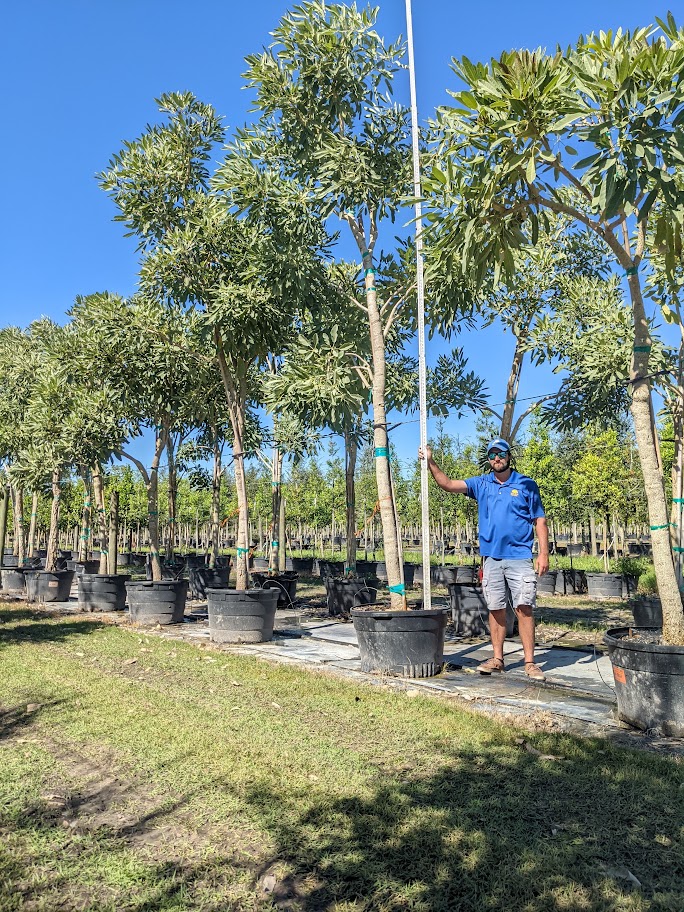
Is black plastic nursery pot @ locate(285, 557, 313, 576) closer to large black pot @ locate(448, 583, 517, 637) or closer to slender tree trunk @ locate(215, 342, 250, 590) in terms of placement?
slender tree trunk @ locate(215, 342, 250, 590)

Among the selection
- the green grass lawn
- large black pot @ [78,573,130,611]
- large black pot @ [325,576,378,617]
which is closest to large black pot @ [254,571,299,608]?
large black pot @ [325,576,378,617]

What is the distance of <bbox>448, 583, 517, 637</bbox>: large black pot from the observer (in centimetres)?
834

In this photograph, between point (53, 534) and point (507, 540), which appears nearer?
point (507, 540)

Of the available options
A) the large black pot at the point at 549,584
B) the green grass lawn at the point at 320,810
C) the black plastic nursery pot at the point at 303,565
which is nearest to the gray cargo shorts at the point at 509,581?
the green grass lawn at the point at 320,810

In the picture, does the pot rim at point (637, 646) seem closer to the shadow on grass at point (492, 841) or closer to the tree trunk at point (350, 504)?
the shadow on grass at point (492, 841)

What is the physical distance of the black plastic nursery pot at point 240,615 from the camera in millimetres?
7766

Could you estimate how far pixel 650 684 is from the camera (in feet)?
13.1

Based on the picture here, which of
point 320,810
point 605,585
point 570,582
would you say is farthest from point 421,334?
point 570,582

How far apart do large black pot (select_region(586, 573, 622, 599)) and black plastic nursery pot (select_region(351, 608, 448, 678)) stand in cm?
971

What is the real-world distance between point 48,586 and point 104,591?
236cm

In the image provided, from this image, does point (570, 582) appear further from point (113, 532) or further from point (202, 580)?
point (113, 532)

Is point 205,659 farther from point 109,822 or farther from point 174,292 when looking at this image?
point 174,292

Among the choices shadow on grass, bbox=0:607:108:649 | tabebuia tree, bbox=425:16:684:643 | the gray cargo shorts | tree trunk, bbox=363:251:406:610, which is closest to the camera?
tabebuia tree, bbox=425:16:684:643

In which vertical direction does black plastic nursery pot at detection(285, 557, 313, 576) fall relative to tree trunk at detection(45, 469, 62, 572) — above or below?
below
